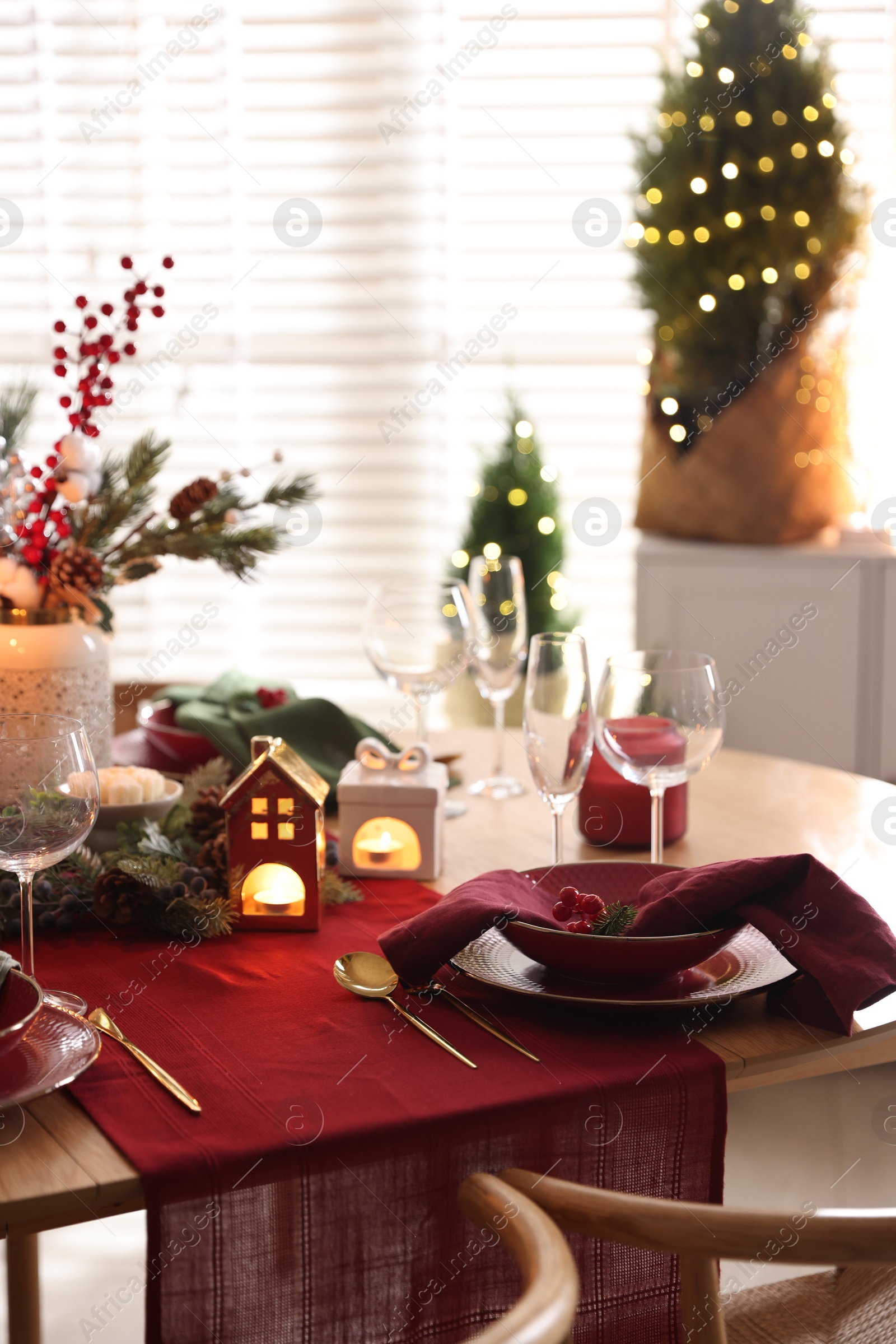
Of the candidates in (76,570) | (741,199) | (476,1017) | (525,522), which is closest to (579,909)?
(476,1017)

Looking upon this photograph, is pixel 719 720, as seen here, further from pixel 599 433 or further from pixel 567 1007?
pixel 599 433

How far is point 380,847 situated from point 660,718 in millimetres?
315

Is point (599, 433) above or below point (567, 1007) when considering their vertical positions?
above

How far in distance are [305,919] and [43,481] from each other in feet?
1.85

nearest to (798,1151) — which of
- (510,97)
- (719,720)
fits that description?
(719,720)

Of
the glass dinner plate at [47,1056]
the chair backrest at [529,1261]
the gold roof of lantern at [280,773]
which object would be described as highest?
the gold roof of lantern at [280,773]

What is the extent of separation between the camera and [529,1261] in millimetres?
704

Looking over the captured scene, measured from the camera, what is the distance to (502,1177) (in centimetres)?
82

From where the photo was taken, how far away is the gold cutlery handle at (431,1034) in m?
0.87

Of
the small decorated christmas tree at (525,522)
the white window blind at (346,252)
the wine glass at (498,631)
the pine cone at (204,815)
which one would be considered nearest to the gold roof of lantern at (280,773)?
the pine cone at (204,815)

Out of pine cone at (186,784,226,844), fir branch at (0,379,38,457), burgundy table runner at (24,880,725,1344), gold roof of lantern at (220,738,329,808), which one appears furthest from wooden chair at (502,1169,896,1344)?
fir branch at (0,379,38,457)

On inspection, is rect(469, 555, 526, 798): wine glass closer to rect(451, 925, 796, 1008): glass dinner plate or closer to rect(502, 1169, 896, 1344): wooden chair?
rect(451, 925, 796, 1008): glass dinner plate

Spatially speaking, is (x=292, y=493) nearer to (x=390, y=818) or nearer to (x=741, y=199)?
(x=390, y=818)

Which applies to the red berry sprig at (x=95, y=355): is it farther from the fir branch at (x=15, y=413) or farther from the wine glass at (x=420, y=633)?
the wine glass at (x=420, y=633)
